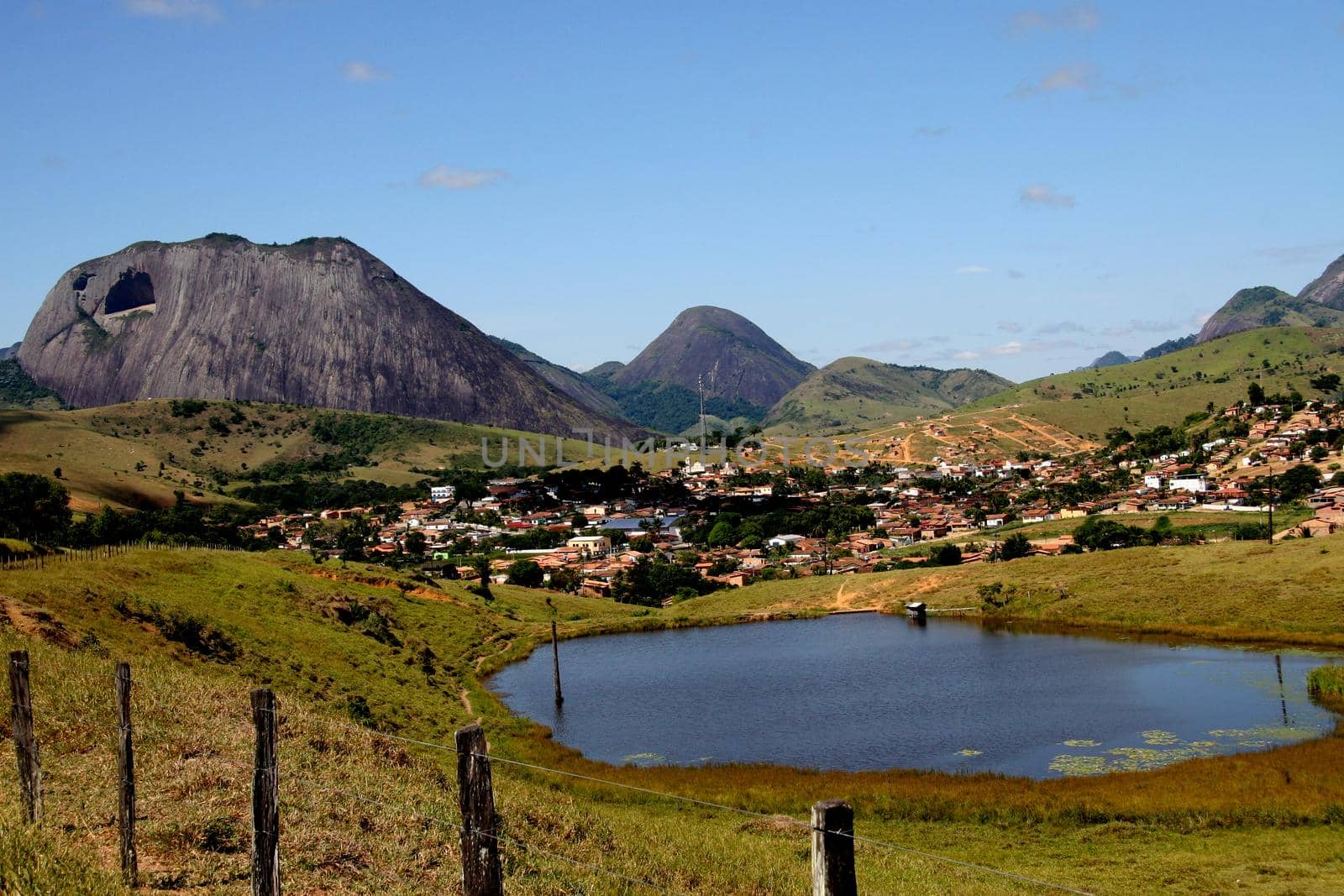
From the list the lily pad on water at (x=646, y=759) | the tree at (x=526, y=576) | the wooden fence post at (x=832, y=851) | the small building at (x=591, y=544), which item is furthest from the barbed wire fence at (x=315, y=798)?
the small building at (x=591, y=544)

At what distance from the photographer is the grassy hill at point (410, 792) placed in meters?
15.2

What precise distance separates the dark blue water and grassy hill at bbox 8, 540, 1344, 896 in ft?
10.2

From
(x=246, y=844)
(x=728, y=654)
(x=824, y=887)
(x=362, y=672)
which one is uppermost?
(x=824, y=887)

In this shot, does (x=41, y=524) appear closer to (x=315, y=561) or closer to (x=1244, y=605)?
(x=315, y=561)

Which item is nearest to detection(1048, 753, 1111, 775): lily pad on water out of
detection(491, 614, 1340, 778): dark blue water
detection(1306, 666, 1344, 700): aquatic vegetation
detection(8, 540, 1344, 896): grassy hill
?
detection(491, 614, 1340, 778): dark blue water

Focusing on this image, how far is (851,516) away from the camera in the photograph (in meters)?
144

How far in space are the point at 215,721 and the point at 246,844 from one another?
708 centimetres

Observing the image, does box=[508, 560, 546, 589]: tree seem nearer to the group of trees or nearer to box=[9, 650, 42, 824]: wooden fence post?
the group of trees

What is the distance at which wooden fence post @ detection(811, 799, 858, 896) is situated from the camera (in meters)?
7.30

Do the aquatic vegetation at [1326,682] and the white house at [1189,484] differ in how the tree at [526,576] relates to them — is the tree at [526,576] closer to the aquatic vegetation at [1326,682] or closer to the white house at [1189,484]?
the aquatic vegetation at [1326,682]

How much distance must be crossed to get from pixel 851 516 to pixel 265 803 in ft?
448

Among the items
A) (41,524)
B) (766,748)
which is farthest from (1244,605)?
(41,524)

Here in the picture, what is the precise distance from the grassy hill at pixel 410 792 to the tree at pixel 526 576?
44008mm

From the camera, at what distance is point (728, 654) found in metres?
69.2
